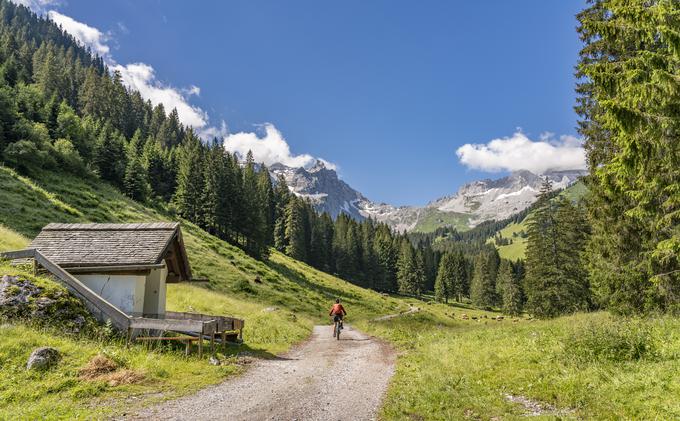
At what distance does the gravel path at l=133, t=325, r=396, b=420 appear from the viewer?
8625 mm

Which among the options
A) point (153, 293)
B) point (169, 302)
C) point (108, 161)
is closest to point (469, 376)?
point (153, 293)

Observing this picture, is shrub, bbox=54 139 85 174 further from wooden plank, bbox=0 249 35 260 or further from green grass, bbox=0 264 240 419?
green grass, bbox=0 264 240 419

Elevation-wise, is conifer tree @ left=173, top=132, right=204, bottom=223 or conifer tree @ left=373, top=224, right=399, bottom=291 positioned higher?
conifer tree @ left=173, top=132, right=204, bottom=223

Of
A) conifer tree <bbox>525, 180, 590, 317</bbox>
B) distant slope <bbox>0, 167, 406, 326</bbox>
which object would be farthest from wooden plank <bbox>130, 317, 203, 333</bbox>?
conifer tree <bbox>525, 180, 590, 317</bbox>

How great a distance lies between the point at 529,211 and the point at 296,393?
202ft

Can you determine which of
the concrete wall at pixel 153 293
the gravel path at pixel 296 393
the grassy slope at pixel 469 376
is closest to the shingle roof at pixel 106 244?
the concrete wall at pixel 153 293

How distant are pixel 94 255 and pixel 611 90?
21.1 metres

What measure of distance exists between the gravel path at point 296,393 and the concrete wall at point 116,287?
6.05m

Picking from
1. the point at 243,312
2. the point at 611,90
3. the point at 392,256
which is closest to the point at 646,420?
the point at 611,90

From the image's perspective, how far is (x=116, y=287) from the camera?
52.2ft

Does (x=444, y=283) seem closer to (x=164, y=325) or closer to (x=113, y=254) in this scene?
(x=113, y=254)

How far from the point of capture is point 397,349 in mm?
19016

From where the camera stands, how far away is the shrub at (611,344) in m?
10.4

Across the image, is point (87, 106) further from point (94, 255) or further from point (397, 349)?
point (397, 349)
